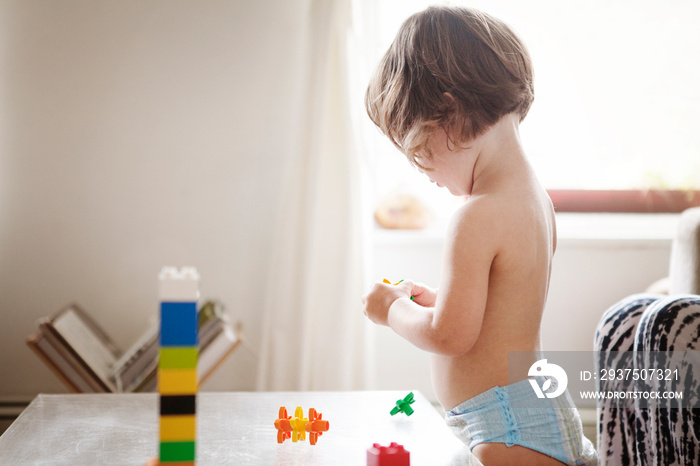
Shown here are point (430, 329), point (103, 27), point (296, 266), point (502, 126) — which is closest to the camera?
point (430, 329)

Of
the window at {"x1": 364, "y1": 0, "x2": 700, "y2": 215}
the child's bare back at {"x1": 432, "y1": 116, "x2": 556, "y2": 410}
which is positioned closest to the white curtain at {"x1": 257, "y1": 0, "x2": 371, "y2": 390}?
the window at {"x1": 364, "y1": 0, "x2": 700, "y2": 215}

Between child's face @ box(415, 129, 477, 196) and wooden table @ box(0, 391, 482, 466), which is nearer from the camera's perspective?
wooden table @ box(0, 391, 482, 466)

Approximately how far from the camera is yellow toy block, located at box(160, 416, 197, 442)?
52 centimetres

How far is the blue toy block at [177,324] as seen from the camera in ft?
1.66

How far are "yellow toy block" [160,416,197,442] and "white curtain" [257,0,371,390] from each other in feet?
3.88

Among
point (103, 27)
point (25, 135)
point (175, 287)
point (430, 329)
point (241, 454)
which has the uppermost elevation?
point (103, 27)

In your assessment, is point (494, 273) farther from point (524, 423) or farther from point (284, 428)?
point (284, 428)

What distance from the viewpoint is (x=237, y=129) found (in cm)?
192

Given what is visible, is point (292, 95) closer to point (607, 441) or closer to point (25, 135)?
point (25, 135)

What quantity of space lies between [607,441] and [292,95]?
127 centimetres

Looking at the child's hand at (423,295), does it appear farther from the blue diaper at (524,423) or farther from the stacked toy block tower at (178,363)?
the stacked toy block tower at (178,363)

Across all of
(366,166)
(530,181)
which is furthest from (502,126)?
(366,166)

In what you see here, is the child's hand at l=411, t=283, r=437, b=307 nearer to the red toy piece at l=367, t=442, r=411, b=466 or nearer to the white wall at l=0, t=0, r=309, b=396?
the red toy piece at l=367, t=442, r=411, b=466

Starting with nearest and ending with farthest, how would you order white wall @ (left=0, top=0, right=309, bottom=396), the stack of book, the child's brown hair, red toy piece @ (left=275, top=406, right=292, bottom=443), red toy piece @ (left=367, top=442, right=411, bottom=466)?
red toy piece @ (left=367, top=442, right=411, bottom=466) < red toy piece @ (left=275, top=406, right=292, bottom=443) < the child's brown hair < the stack of book < white wall @ (left=0, top=0, right=309, bottom=396)
